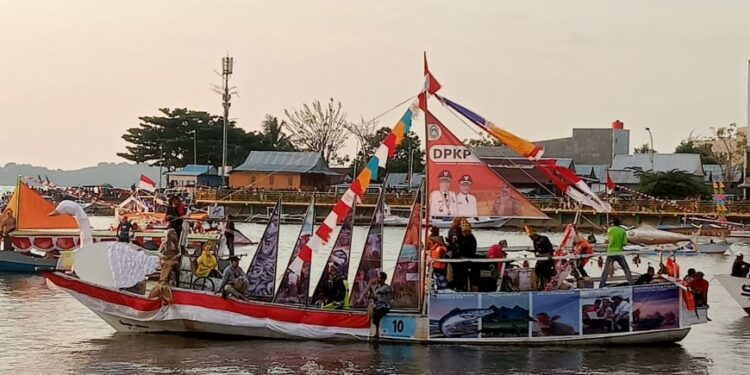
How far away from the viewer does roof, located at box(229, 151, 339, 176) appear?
107 m

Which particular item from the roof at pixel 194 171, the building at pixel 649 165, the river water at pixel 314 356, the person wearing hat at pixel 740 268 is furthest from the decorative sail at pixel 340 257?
the roof at pixel 194 171

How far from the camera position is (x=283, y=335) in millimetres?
23828

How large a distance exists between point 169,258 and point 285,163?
84.5 metres

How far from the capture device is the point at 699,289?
26.3m

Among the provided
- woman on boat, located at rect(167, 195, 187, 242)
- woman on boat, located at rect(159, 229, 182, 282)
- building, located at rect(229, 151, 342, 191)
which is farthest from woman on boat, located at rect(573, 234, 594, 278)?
building, located at rect(229, 151, 342, 191)

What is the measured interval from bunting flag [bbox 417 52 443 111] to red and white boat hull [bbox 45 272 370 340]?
4.72 metres

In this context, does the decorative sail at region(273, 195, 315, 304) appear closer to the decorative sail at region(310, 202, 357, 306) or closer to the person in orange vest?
the decorative sail at region(310, 202, 357, 306)

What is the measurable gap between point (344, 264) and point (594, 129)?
114923 mm

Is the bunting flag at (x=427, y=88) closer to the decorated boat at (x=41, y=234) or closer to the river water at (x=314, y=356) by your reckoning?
the river water at (x=314, y=356)

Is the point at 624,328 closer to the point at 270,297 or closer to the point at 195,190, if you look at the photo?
the point at 270,297

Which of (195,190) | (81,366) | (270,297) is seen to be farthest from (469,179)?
(195,190)

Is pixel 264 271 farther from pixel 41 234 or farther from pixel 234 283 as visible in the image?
pixel 41 234

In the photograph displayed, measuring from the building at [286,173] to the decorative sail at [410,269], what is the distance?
Answer: 81906 mm

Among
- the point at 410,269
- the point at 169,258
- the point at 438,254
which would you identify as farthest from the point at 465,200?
the point at 169,258
